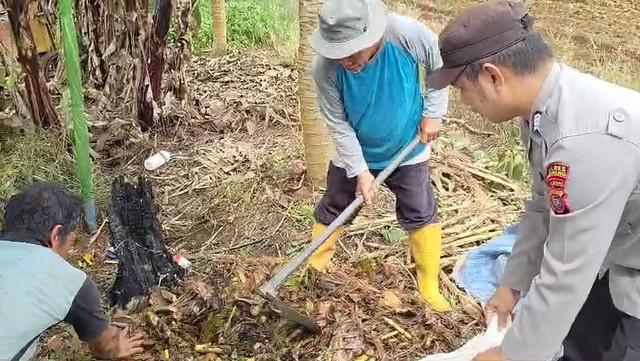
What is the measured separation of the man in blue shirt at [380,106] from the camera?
8.35 ft

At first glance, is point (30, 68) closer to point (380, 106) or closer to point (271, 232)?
point (271, 232)

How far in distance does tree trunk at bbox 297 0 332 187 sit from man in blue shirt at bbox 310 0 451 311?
2.37 feet

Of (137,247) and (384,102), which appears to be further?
(137,247)

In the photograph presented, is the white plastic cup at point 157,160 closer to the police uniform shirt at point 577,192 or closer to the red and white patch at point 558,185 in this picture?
the police uniform shirt at point 577,192

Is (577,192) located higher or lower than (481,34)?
lower

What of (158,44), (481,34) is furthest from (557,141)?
(158,44)

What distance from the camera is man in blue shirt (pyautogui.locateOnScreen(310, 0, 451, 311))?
8.35 ft

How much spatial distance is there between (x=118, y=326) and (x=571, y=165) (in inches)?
81.3

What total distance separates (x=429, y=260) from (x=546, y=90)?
162 centimetres

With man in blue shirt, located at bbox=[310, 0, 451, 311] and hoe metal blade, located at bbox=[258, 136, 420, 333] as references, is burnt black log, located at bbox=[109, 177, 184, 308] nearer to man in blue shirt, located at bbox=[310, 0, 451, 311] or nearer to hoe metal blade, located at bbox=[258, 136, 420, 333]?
hoe metal blade, located at bbox=[258, 136, 420, 333]

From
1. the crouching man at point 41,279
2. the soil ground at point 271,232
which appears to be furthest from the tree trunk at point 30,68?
the crouching man at point 41,279

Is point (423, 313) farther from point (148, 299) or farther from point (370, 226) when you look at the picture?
point (148, 299)

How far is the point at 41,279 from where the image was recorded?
2146 millimetres

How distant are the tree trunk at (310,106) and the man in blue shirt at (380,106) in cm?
72
